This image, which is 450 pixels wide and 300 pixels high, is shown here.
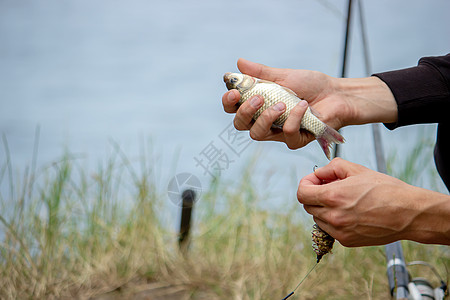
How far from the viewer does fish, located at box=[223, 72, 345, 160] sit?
1559 millimetres

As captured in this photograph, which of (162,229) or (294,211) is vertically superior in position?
(162,229)

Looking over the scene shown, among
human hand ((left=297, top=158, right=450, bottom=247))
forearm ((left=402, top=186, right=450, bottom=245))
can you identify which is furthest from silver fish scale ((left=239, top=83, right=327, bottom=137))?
forearm ((left=402, top=186, right=450, bottom=245))

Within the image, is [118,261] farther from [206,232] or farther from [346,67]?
[346,67]

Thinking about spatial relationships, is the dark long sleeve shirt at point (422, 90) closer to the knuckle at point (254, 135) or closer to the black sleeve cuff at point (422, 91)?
the black sleeve cuff at point (422, 91)

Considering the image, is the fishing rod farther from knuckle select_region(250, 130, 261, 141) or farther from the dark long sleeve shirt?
knuckle select_region(250, 130, 261, 141)

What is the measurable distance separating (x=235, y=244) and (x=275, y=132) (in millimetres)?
1507

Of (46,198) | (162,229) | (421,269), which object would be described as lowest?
(421,269)

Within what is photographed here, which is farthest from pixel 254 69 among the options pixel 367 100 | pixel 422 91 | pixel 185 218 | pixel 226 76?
pixel 185 218

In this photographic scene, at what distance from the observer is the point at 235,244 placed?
3.10m

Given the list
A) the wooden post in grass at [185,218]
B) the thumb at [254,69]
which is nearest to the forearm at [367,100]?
the thumb at [254,69]

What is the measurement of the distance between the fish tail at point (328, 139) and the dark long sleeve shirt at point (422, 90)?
0.46 metres

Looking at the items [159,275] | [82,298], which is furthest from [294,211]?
[82,298]

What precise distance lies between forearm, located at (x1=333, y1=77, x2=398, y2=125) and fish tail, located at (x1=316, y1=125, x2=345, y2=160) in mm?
376

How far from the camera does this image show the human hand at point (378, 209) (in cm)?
130
